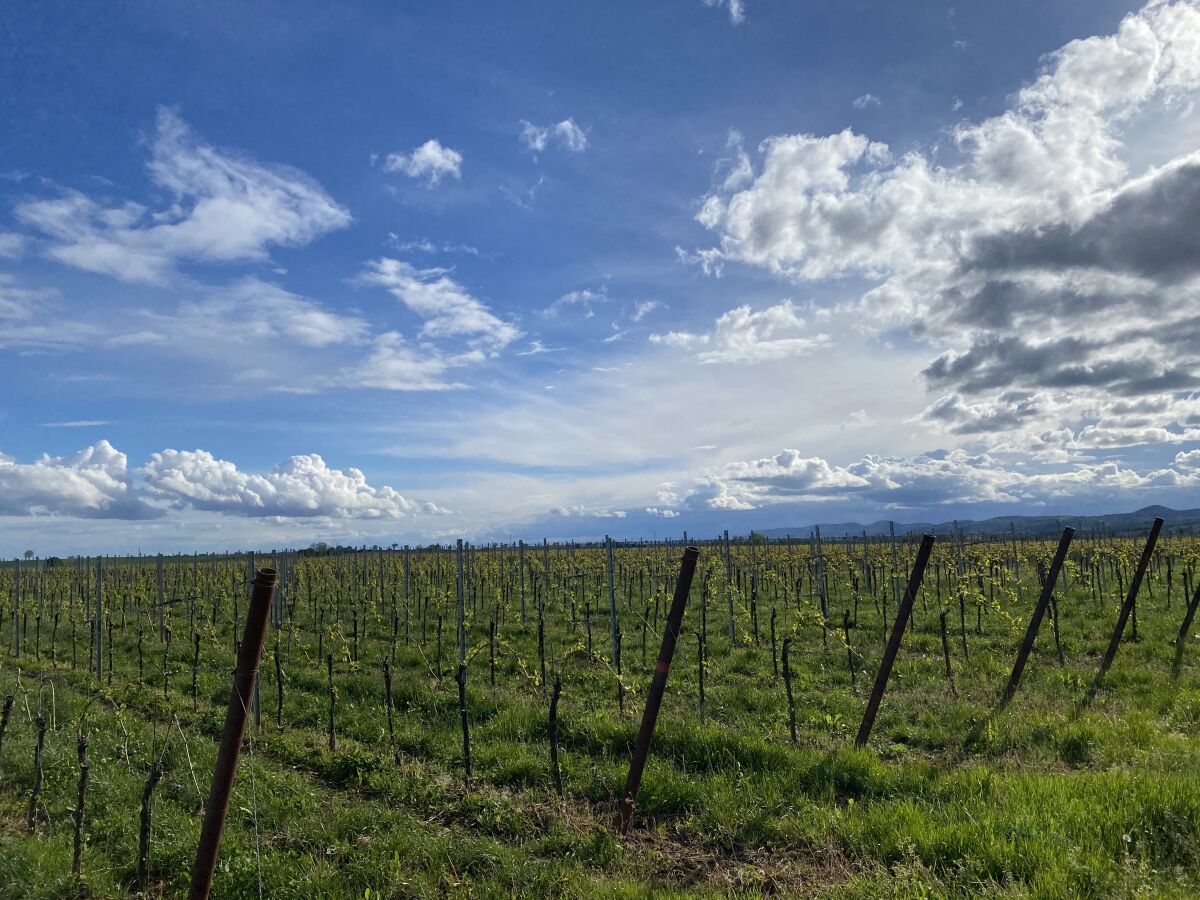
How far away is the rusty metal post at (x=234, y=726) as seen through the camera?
12.0ft

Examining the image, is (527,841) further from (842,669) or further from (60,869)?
(842,669)

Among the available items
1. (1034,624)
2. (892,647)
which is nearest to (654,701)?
(892,647)

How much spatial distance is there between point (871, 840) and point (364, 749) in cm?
581

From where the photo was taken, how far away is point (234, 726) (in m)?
3.75


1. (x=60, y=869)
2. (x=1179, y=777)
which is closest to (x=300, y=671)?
(x=60, y=869)

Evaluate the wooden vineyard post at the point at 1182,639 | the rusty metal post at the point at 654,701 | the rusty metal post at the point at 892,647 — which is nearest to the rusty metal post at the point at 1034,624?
the rusty metal post at the point at 892,647

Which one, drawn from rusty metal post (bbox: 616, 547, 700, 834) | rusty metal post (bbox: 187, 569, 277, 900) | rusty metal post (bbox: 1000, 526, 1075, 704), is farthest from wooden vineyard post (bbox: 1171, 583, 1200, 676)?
rusty metal post (bbox: 187, 569, 277, 900)

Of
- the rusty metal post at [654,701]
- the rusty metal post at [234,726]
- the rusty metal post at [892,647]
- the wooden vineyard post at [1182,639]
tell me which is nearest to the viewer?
the rusty metal post at [234,726]

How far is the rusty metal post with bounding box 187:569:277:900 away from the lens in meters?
3.65

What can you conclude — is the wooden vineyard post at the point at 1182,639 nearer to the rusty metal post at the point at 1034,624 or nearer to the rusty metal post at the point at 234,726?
the rusty metal post at the point at 1034,624

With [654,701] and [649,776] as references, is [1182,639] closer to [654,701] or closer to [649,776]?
[649,776]

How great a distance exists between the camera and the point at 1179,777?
5645 mm

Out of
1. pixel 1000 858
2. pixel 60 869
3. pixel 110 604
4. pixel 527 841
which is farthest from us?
pixel 110 604

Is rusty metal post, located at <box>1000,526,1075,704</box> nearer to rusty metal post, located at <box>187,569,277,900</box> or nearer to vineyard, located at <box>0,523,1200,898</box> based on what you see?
vineyard, located at <box>0,523,1200,898</box>
